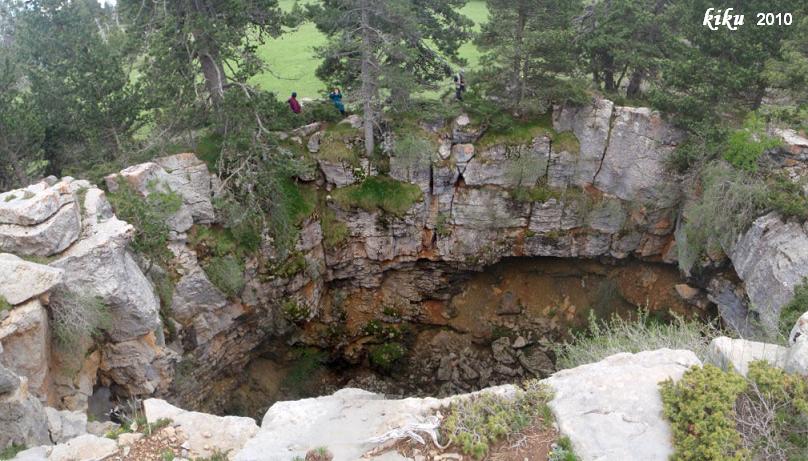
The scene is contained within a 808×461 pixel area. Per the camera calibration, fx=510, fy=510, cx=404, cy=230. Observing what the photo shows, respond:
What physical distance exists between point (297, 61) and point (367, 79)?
1509cm

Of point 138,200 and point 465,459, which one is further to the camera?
point 138,200

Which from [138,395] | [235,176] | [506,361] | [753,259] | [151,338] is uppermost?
[235,176]

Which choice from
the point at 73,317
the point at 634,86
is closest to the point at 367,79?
the point at 634,86

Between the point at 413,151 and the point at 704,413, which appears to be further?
the point at 413,151

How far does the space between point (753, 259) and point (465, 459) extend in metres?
15.1

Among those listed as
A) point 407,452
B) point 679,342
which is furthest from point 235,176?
point 679,342

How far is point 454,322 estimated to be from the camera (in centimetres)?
2867

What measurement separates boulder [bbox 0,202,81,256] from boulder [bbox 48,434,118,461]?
624cm

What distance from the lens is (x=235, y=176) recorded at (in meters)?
21.5

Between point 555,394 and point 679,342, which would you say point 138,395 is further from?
point 679,342

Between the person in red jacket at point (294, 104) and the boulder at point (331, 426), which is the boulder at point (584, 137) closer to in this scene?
the person in red jacket at point (294, 104)

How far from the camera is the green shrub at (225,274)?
20.8 metres

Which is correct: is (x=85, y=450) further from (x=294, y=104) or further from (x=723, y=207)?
(x=723, y=207)

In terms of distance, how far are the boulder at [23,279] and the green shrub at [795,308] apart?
64.9ft
